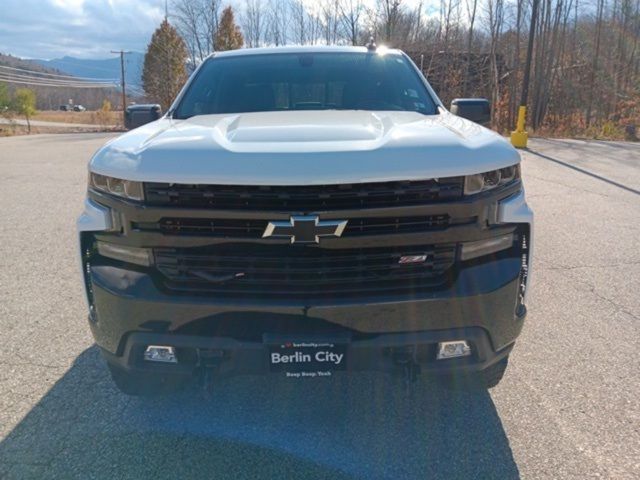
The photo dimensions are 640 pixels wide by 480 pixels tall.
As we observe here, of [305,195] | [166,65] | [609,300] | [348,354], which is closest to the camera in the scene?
[305,195]

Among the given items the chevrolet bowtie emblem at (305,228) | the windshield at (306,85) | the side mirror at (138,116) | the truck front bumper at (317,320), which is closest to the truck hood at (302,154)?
the chevrolet bowtie emblem at (305,228)

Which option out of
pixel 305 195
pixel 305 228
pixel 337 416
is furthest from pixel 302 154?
pixel 337 416

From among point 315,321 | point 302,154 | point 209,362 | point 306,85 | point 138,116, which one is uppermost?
point 306,85

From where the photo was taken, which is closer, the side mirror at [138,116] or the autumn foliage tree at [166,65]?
the side mirror at [138,116]

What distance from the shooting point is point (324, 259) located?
209 centimetres

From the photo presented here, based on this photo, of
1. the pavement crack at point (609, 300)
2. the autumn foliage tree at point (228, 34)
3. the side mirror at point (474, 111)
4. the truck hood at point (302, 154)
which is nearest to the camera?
the truck hood at point (302, 154)

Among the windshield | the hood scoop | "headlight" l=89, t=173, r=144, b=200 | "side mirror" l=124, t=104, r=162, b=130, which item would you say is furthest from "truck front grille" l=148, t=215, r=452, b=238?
"side mirror" l=124, t=104, r=162, b=130

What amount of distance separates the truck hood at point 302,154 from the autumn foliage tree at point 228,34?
33406mm

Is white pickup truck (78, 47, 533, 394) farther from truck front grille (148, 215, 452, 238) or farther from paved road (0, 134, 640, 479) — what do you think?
paved road (0, 134, 640, 479)

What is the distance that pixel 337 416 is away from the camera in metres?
2.61

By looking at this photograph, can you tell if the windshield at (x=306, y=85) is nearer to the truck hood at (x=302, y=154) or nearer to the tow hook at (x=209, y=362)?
the truck hood at (x=302, y=154)

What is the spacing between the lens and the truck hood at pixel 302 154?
78.1 inches

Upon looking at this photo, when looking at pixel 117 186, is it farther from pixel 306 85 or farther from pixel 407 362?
pixel 306 85

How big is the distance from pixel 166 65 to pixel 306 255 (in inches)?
1473
